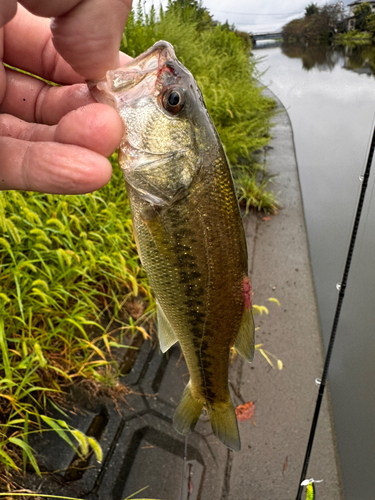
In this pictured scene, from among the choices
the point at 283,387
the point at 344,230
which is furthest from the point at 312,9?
the point at 283,387

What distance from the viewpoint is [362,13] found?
4.00m

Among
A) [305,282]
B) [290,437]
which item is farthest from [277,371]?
[305,282]

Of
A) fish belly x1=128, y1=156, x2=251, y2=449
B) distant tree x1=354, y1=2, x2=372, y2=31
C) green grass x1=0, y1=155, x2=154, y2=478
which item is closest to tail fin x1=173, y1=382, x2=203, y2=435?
fish belly x1=128, y1=156, x2=251, y2=449

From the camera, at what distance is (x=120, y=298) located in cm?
282

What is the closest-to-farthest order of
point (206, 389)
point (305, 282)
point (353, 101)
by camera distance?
point (206, 389) < point (305, 282) < point (353, 101)

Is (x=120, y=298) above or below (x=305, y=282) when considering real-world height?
above

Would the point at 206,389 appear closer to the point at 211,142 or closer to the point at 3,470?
the point at 211,142

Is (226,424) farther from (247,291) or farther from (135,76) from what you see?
(135,76)

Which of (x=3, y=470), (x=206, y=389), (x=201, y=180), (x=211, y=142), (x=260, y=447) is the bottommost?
(x=260, y=447)

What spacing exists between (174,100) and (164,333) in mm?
817

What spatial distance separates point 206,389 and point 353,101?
25.5 ft

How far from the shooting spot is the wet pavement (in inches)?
79.4

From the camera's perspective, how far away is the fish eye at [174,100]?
1.22 metres

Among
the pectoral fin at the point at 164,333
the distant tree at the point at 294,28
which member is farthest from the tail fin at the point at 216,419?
the distant tree at the point at 294,28
